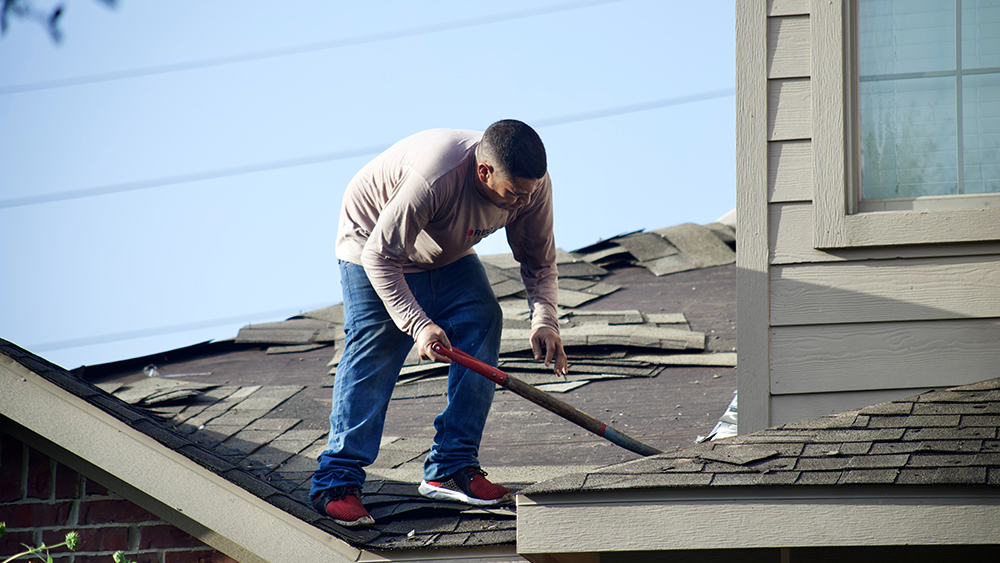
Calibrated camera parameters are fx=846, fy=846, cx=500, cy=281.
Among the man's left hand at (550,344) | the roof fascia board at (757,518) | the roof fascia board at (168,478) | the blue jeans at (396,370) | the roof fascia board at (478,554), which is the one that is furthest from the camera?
the man's left hand at (550,344)

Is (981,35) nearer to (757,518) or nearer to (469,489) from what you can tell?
(757,518)

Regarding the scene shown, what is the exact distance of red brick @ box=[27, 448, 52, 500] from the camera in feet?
11.1

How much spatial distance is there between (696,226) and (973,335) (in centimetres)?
516

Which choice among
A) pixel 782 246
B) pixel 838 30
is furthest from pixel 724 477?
pixel 838 30

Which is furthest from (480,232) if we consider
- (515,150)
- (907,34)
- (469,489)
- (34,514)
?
(34,514)

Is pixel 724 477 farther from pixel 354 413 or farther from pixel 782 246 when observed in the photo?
pixel 354 413

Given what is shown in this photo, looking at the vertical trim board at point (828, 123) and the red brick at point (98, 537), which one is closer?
the vertical trim board at point (828, 123)

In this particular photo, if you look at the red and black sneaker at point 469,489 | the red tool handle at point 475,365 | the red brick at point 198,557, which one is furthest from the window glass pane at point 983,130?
the red brick at point 198,557

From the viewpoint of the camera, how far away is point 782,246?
118 inches

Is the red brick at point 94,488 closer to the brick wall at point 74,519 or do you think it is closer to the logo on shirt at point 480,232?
the brick wall at point 74,519

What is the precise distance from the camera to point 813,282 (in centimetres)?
300

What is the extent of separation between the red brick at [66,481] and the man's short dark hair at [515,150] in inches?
82.6

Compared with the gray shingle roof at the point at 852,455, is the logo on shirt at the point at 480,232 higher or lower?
higher

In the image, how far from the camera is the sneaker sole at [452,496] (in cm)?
309
